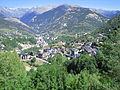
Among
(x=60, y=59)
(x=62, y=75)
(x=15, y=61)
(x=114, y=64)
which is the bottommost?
(x=60, y=59)

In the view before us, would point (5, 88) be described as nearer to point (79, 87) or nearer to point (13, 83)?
point (13, 83)

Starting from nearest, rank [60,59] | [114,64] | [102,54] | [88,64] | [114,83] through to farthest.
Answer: [114,83] < [114,64] < [102,54] < [88,64] < [60,59]

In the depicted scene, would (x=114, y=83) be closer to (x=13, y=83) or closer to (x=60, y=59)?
(x=13, y=83)

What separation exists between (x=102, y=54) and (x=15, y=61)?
27.3m

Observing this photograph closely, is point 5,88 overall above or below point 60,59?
above

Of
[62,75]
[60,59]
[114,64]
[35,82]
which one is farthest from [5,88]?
[60,59]

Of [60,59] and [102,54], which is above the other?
[102,54]

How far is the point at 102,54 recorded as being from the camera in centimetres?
4544

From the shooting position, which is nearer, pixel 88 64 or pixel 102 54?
pixel 102 54

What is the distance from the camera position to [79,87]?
113 feet

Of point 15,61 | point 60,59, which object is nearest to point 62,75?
point 15,61

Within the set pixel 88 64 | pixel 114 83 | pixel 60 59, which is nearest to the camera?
pixel 114 83

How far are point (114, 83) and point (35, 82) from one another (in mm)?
15763

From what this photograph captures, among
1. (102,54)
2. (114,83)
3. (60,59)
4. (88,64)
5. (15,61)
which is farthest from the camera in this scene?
(60,59)
